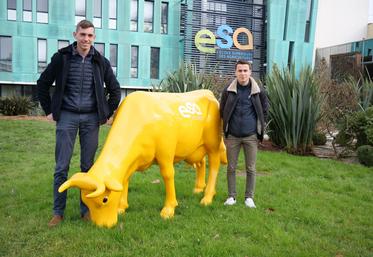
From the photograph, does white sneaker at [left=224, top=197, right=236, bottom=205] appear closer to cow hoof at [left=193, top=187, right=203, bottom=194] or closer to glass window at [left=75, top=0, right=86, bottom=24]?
cow hoof at [left=193, top=187, right=203, bottom=194]

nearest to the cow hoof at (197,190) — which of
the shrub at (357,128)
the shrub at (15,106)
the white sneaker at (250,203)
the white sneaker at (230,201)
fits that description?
the white sneaker at (230,201)

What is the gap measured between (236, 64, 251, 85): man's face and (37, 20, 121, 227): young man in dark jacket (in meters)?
1.92

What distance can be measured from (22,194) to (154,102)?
9.42ft

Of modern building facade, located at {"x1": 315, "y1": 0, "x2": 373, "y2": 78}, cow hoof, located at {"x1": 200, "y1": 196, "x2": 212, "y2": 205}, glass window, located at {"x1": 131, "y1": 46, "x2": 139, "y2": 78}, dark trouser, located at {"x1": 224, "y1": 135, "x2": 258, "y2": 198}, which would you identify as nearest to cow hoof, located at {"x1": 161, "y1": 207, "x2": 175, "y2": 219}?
cow hoof, located at {"x1": 200, "y1": 196, "x2": 212, "y2": 205}

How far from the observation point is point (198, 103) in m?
5.75

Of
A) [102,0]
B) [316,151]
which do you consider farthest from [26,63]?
[316,151]

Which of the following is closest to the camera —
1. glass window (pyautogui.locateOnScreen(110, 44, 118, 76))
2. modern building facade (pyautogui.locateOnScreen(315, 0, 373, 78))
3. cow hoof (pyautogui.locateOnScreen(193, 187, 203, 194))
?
cow hoof (pyautogui.locateOnScreen(193, 187, 203, 194))

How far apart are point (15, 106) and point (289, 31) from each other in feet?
79.6

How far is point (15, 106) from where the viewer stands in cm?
1928

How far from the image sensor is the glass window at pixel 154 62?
31077 millimetres

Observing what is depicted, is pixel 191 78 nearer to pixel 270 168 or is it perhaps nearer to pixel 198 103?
pixel 270 168

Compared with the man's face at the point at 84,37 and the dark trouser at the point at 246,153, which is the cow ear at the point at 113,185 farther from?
the dark trouser at the point at 246,153

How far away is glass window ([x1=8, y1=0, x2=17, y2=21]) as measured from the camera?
88.2ft

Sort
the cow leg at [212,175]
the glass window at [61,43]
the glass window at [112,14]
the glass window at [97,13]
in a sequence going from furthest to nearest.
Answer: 1. the glass window at [112,14]
2. the glass window at [97,13]
3. the glass window at [61,43]
4. the cow leg at [212,175]
